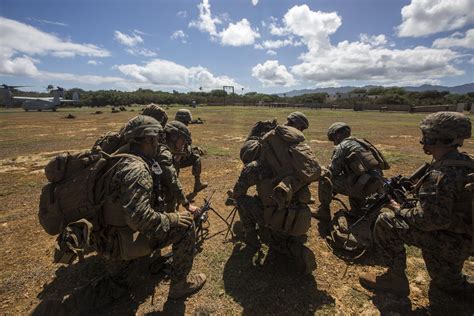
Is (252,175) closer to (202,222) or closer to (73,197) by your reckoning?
(202,222)

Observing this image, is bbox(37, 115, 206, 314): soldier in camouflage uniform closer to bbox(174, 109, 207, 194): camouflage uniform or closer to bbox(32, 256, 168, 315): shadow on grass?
bbox(32, 256, 168, 315): shadow on grass

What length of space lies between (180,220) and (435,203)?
254cm

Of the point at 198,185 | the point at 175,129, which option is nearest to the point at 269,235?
the point at 175,129

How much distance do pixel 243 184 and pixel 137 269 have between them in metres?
1.82

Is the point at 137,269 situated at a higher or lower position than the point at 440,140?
lower

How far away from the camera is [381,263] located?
151 inches

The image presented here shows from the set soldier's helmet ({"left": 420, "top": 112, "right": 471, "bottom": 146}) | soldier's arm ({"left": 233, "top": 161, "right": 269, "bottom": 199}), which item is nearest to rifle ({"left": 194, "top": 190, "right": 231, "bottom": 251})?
soldier's arm ({"left": 233, "top": 161, "right": 269, "bottom": 199})

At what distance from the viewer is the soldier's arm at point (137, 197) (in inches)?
95.3

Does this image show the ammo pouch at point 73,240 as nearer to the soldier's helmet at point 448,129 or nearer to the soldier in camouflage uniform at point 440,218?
the soldier in camouflage uniform at point 440,218

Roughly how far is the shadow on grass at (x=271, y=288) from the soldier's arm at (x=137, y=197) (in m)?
1.48

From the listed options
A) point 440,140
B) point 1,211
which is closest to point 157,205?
point 440,140

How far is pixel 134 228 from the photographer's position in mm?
2496

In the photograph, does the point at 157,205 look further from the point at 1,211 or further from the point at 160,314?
the point at 1,211

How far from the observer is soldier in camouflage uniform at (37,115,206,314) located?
2477 mm
